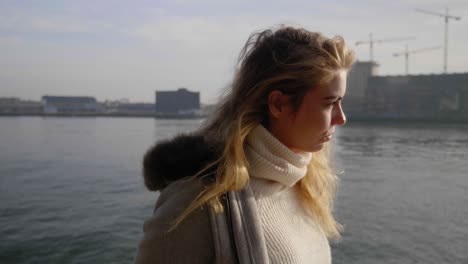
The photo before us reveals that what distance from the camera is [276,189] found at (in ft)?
4.01

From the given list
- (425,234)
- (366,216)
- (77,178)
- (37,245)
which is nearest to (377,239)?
(425,234)

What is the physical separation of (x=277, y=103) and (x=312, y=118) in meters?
0.10

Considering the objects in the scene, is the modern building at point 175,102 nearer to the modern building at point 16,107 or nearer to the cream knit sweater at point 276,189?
the modern building at point 16,107

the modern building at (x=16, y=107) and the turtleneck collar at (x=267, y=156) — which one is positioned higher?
the modern building at (x=16, y=107)

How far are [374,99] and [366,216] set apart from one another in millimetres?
63839

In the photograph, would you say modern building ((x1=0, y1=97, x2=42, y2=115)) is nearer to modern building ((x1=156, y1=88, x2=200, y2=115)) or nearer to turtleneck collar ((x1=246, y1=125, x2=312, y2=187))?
modern building ((x1=156, y1=88, x2=200, y2=115))

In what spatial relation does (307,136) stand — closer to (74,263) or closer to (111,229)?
(74,263)

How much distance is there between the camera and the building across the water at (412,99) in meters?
61.0

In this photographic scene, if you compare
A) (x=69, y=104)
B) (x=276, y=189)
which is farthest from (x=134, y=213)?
(x=69, y=104)

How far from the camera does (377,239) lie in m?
5.63

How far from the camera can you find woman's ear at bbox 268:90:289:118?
44.9 inches

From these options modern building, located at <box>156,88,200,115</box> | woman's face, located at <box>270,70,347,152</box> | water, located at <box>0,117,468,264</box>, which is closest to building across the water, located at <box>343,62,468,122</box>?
modern building, located at <box>156,88,200,115</box>

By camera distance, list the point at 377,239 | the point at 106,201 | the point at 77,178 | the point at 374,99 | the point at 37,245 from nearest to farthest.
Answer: the point at 37,245
the point at 377,239
the point at 106,201
the point at 77,178
the point at 374,99

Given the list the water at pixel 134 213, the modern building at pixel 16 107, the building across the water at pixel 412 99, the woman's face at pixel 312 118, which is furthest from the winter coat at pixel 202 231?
the modern building at pixel 16 107
